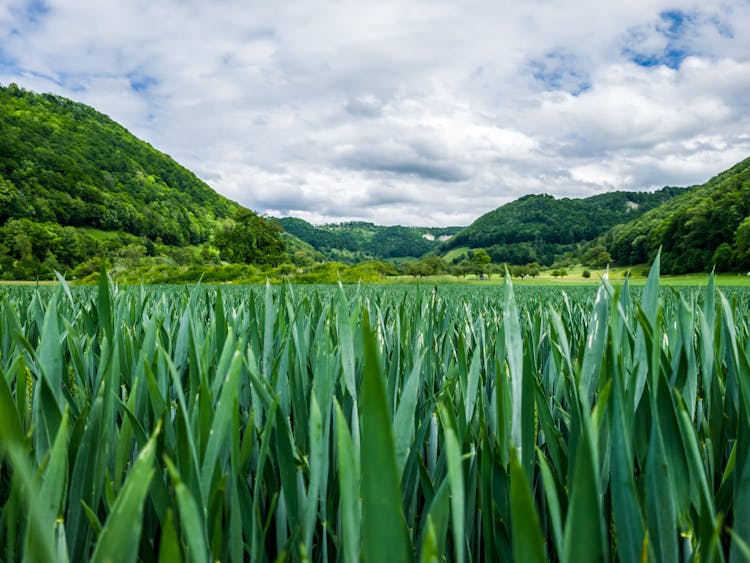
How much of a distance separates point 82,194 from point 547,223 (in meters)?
92.0

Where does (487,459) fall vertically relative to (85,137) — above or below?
below

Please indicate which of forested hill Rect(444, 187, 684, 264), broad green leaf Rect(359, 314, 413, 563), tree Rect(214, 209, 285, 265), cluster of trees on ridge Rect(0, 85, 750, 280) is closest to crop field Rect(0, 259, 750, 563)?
broad green leaf Rect(359, 314, 413, 563)

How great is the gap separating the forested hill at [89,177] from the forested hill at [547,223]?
6017cm

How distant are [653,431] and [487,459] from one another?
0.16 meters

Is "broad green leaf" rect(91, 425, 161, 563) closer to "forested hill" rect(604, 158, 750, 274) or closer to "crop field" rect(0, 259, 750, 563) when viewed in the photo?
"crop field" rect(0, 259, 750, 563)

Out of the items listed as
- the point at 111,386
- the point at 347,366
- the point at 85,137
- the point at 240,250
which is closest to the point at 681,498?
the point at 347,366

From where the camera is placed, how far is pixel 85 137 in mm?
70312

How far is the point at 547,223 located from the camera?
102375 mm

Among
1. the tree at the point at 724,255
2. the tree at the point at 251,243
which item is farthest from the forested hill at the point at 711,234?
the tree at the point at 251,243

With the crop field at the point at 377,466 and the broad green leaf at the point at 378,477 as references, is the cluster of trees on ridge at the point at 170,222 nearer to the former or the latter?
the crop field at the point at 377,466

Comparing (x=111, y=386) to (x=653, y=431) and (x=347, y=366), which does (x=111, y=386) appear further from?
(x=653, y=431)

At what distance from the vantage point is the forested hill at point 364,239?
128m

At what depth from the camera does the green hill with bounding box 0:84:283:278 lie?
48.6 metres

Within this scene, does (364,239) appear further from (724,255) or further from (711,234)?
(724,255)
